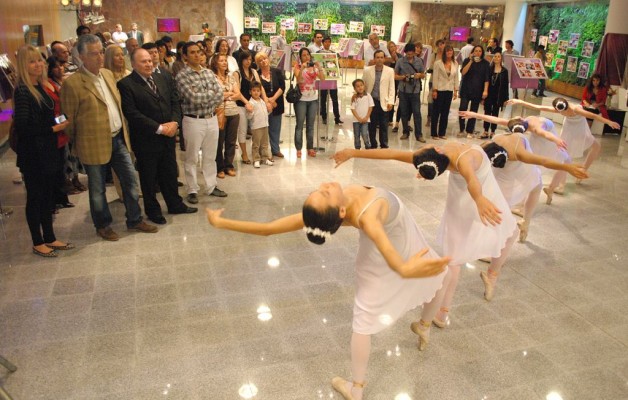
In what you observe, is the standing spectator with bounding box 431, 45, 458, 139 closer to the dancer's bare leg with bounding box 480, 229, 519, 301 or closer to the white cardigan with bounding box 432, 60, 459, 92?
the white cardigan with bounding box 432, 60, 459, 92

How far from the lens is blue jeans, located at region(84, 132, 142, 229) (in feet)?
14.7

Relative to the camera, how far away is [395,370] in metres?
2.96

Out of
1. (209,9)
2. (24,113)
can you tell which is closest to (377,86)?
(24,113)

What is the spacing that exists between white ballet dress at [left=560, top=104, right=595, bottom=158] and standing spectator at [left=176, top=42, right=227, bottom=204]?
4031 millimetres

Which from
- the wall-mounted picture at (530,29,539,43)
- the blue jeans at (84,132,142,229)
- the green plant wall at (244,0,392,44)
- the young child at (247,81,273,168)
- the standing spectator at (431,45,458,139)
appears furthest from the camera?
the green plant wall at (244,0,392,44)

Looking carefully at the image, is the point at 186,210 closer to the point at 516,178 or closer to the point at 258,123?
the point at 258,123

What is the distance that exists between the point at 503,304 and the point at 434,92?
5.41 m

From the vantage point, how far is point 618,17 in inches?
426

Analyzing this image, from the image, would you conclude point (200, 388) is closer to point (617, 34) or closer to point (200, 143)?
point (200, 143)

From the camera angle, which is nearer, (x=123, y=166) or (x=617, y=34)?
(x=123, y=166)

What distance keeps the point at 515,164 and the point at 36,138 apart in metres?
3.82

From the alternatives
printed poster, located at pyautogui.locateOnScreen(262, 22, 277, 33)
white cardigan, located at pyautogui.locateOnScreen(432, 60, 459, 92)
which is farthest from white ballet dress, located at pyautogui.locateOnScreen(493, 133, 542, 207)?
printed poster, located at pyautogui.locateOnScreen(262, 22, 277, 33)

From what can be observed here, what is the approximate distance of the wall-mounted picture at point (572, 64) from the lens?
14.8m

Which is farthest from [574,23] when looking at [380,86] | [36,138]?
[36,138]
